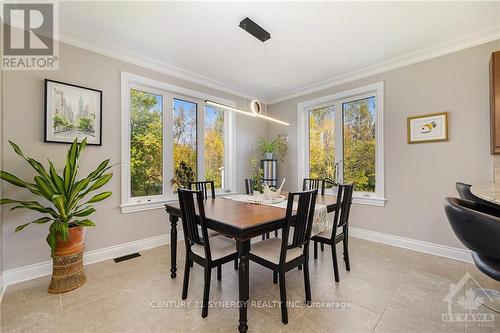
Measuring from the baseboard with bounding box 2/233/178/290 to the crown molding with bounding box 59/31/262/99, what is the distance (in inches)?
96.4

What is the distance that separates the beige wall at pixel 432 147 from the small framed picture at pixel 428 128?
0.07m

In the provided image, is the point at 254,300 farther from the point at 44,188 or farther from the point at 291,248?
the point at 44,188

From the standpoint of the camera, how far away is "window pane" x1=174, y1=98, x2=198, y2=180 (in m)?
3.53

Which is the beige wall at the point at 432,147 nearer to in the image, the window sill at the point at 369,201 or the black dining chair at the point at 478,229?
the window sill at the point at 369,201

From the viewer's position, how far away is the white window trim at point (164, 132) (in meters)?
2.90

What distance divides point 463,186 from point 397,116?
1527mm

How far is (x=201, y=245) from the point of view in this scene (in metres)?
1.83

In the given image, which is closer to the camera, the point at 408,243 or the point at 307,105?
the point at 408,243

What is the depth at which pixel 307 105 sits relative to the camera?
424 cm

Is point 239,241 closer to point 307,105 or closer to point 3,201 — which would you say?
point 3,201

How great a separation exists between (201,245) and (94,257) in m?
A: 1.71

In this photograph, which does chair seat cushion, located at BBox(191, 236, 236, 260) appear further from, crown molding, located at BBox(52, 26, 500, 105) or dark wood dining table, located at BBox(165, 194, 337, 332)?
crown molding, located at BBox(52, 26, 500, 105)

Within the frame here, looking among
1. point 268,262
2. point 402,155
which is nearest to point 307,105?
point 402,155

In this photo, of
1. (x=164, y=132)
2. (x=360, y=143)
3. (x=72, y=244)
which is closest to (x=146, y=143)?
(x=164, y=132)
